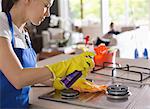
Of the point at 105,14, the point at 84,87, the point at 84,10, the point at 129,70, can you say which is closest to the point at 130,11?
the point at 105,14

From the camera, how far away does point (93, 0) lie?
4.60 m

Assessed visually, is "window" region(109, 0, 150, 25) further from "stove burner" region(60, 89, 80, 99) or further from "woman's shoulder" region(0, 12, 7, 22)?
"woman's shoulder" region(0, 12, 7, 22)

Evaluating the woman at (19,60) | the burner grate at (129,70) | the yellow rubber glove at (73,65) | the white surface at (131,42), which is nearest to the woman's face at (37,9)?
the woman at (19,60)

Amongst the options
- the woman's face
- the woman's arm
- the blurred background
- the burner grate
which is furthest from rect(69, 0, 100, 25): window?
the woman's arm

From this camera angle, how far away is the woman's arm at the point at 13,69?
97 cm

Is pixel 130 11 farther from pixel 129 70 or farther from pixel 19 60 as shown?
pixel 19 60

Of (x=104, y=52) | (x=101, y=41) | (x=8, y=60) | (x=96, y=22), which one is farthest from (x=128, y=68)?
(x=96, y=22)

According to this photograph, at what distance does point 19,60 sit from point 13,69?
3.9 inches

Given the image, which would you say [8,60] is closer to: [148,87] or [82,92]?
[82,92]

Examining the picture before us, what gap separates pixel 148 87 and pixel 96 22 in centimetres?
328

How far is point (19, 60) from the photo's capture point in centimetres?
106

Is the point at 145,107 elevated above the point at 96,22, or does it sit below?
below

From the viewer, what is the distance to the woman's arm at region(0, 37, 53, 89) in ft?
3.19

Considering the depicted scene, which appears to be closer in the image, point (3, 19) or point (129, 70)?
point (3, 19)
